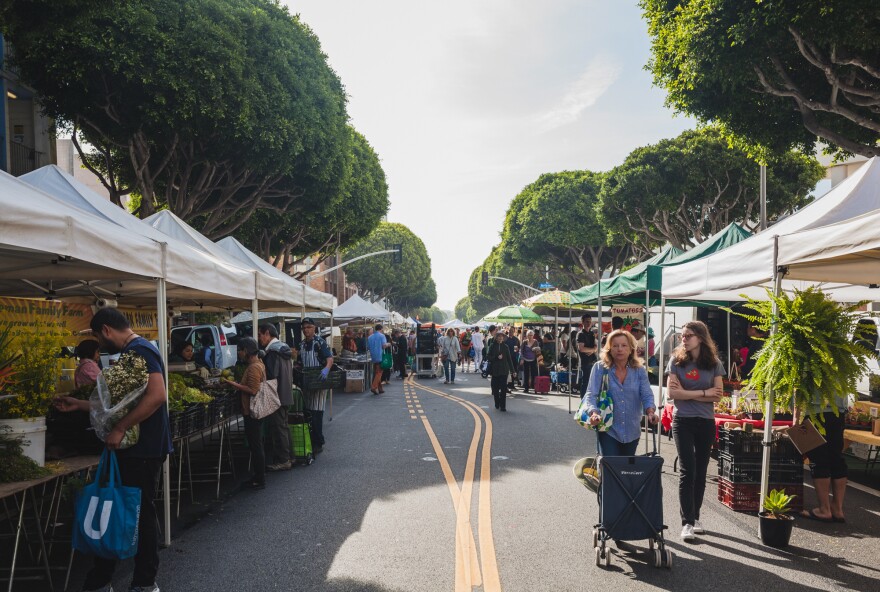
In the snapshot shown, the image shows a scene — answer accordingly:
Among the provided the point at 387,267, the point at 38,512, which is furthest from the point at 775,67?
the point at 387,267

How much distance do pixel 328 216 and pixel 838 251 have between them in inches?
974

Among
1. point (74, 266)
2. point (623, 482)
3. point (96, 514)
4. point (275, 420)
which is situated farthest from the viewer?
point (275, 420)

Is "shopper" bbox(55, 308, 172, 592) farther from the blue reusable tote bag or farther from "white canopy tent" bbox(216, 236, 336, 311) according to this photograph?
"white canopy tent" bbox(216, 236, 336, 311)

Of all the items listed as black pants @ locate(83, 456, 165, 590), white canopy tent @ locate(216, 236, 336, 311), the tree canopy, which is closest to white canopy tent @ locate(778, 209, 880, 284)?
black pants @ locate(83, 456, 165, 590)

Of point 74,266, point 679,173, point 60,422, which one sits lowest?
point 60,422

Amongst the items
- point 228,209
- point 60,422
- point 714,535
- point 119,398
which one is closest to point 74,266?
point 60,422

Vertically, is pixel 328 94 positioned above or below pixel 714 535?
above

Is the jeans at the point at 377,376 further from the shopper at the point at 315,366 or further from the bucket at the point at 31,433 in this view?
the bucket at the point at 31,433

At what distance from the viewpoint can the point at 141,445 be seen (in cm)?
459

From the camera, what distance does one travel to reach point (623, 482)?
5.23 metres

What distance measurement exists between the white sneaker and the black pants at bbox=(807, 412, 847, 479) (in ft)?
5.45

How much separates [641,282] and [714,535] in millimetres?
6172

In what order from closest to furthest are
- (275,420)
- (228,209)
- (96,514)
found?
(96,514) < (275,420) < (228,209)

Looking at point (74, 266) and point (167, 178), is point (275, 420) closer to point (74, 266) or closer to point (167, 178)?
point (74, 266)
